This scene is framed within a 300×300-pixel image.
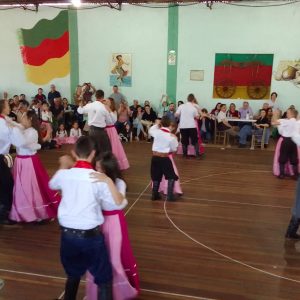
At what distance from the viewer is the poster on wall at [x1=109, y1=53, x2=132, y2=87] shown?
37.7ft

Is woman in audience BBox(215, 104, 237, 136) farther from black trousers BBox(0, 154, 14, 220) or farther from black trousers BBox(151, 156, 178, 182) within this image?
black trousers BBox(0, 154, 14, 220)

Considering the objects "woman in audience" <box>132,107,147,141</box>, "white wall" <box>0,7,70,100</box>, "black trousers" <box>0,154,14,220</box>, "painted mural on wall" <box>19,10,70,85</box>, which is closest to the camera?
"black trousers" <box>0,154,14,220</box>

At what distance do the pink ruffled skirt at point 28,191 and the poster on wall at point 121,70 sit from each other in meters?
7.49

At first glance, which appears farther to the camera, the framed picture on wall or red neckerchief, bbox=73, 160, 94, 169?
the framed picture on wall

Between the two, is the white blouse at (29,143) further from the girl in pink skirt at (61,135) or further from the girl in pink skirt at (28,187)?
the girl in pink skirt at (61,135)

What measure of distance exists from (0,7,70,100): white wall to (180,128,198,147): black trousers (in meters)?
5.21

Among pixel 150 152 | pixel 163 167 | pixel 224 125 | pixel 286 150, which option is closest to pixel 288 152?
pixel 286 150

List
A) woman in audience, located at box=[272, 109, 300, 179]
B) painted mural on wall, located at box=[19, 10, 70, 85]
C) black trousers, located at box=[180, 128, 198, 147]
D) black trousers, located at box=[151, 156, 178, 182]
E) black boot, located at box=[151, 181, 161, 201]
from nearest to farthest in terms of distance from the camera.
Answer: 1. black trousers, located at box=[151, 156, 178, 182]
2. black boot, located at box=[151, 181, 161, 201]
3. woman in audience, located at box=[272, 109, 300, 179]
4. black trousers, located at box=[180, 128, 198, 147]
5. painted mural on wall, located at box=[19, 10, 70, 85]

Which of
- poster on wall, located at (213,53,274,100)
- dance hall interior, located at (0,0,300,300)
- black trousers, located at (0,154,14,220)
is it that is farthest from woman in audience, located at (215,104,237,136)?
black trousers, located at (0,154,14,220)

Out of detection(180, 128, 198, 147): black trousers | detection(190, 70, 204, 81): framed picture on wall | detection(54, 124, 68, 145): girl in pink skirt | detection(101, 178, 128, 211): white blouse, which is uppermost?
detection(190, 70, 204, 81): framed picture on wall

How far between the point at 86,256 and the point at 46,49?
10.6 m

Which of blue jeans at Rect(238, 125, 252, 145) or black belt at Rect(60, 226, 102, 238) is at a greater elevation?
black belt at Rect(60, 226, 102, 238)

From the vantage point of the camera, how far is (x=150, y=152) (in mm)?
8914

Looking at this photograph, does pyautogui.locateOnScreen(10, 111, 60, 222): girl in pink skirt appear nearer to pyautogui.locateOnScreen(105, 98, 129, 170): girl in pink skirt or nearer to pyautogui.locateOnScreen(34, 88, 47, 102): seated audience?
pyautogui.locateOnScreen(105, 98, 129, 170): girl in pink skirt
